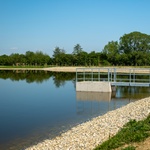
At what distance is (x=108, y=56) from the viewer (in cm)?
8050

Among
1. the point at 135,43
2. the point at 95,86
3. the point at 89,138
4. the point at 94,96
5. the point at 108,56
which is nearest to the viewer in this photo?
the point at 89,138

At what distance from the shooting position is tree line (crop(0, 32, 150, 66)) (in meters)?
76.6

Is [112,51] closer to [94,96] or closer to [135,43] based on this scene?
[135,43]

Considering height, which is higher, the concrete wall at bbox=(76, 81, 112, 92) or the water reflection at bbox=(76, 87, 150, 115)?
the concrete wall at bbox=(76, 81, 112, 92)

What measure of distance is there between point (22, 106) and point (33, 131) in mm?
6476

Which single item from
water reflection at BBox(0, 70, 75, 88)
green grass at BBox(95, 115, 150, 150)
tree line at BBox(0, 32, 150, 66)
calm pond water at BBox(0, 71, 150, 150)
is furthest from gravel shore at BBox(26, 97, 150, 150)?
tree line at BBox(0, 32, 150, 66)

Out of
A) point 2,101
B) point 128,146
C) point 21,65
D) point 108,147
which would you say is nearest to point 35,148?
point 108,147

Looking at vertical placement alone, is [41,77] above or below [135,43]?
below

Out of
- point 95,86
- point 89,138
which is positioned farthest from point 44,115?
point 95,86

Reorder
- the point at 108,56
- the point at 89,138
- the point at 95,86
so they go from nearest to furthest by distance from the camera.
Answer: the point at 89,138 → the point at 95,86 → the point at 108,56

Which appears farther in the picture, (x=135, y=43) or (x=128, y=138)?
(x=135, y=43)

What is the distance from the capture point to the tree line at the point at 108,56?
76.6 m

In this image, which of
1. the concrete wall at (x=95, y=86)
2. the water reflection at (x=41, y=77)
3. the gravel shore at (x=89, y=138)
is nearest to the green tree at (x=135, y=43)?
the water reflection at (x=41, y=77)

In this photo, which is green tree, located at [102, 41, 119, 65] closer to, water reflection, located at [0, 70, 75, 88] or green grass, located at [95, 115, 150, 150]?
water reflection, located at [0, 70, 75, 88]
